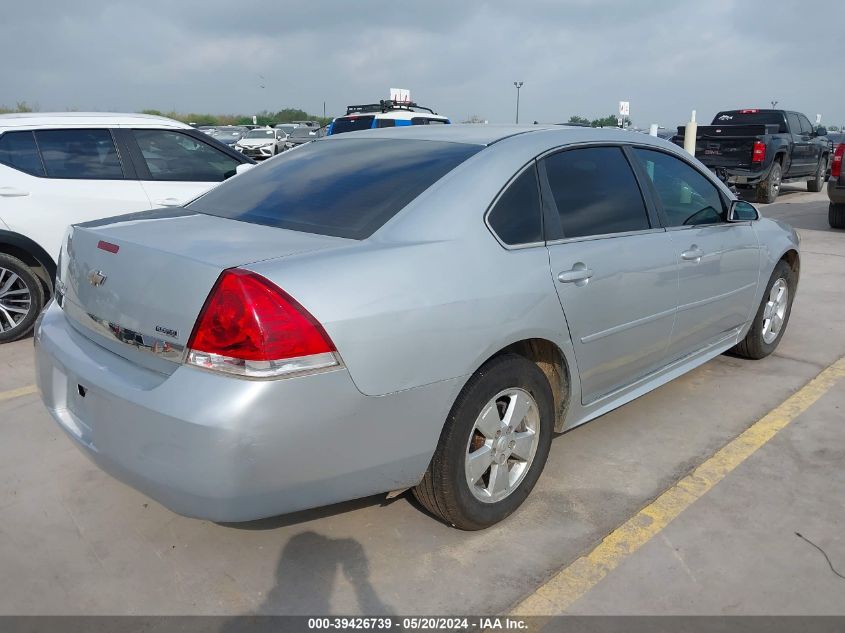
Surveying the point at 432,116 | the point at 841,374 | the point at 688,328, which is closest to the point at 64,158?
the point at 688,328

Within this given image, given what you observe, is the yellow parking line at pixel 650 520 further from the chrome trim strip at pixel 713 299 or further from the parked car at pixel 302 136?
the parked car at pixel 302 136

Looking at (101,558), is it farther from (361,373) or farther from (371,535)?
(361,373)

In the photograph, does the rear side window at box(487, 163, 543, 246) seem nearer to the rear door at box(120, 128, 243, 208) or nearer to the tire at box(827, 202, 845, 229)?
the rear door at box(120, 128, 243, 208)

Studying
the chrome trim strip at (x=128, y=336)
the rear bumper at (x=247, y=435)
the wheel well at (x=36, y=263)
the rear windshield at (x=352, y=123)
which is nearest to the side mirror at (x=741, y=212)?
the rear bumper at (x=247, y=435)

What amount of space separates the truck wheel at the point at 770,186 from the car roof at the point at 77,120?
11.9 m

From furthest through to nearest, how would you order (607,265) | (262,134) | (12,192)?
(262,134)
(12,192)
(607,265)

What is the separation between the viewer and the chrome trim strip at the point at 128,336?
228 centimetres

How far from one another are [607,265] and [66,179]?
14.3ft

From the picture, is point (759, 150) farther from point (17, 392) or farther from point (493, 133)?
point (17, 392)

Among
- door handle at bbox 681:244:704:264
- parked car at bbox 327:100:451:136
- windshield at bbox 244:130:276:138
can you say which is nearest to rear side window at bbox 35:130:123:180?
door handle at bbox 681:244:704:264

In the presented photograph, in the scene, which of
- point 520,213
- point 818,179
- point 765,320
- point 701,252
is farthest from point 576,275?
point 818,179

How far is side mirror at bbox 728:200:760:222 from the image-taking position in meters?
4.15

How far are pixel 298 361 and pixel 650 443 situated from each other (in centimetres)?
225

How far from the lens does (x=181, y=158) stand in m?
6.08
